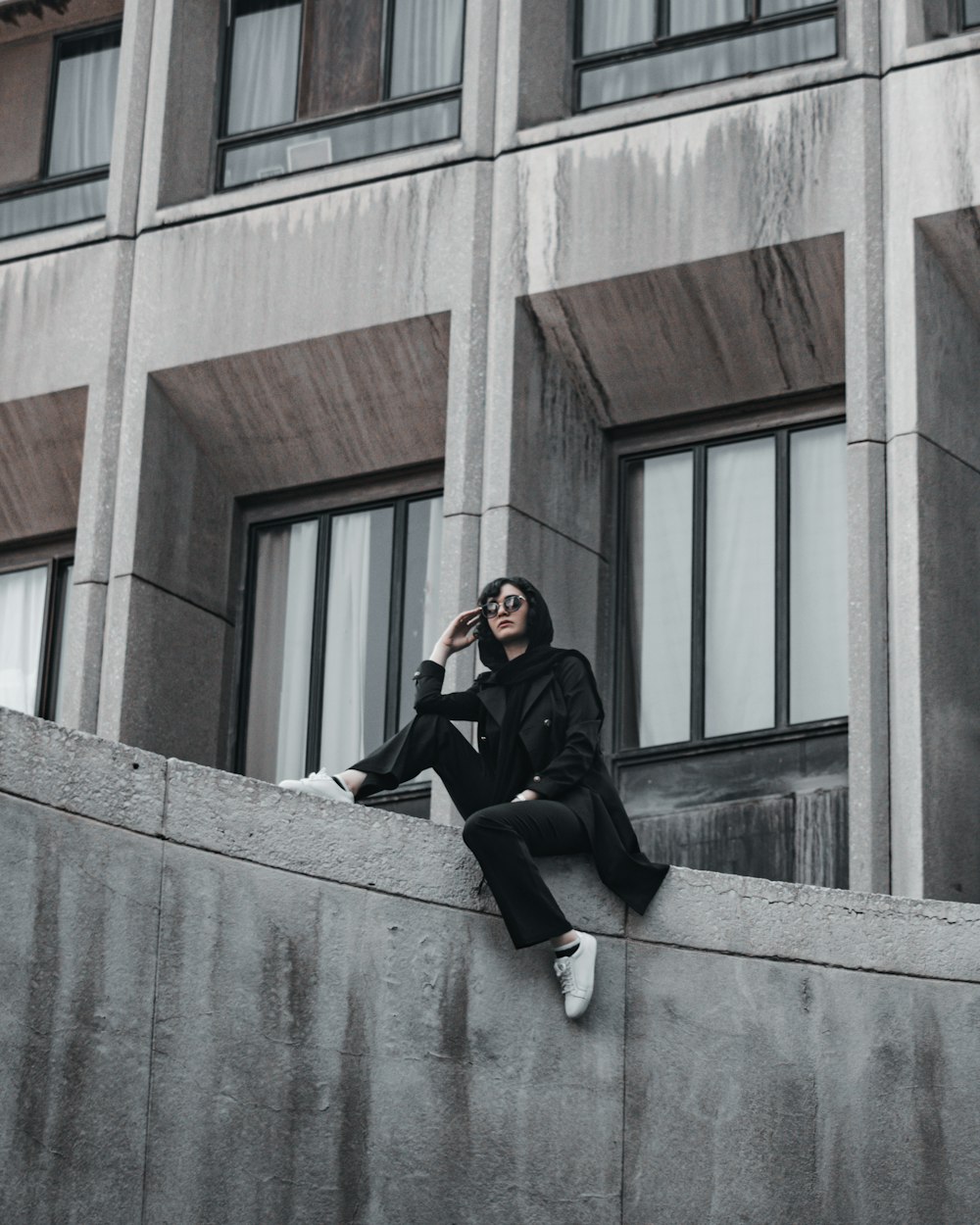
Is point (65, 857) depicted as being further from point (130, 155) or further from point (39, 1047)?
point (130, 155)

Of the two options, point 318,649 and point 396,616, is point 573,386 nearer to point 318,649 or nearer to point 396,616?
point 396,616

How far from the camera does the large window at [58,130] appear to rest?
2189cm

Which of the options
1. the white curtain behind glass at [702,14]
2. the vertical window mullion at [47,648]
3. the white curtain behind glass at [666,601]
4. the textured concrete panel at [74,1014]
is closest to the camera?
the textured concrete panel at [74,1014]

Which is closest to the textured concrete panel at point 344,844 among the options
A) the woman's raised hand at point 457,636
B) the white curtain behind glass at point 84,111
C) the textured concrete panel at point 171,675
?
the woman's raised hand at point 457,636

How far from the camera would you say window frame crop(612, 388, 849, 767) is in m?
18.5

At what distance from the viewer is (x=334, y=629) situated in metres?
20.5

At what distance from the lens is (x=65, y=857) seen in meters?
12.1

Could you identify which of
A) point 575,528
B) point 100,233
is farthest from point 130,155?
point 575,528

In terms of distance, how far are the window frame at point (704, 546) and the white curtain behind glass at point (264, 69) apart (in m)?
4.15

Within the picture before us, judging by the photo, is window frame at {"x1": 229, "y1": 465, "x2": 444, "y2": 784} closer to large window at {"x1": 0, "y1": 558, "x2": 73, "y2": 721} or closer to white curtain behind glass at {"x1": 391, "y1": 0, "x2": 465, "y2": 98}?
large window at {"x1": 0, "y1": 558, "x2": 73, "y2": 721}

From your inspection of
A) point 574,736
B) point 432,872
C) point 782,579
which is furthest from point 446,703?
point 782,579

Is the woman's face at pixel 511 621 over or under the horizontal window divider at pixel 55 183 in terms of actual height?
under

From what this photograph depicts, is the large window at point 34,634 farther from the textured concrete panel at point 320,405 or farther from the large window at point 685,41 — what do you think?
the large window at point 685,41

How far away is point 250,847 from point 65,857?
0.90 m
